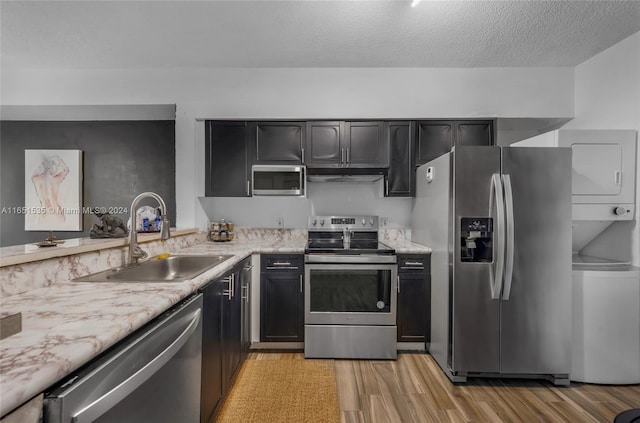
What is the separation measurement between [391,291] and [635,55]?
9.08 feet

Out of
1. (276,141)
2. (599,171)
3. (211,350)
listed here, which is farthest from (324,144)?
(599,171)

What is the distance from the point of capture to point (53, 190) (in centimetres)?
382

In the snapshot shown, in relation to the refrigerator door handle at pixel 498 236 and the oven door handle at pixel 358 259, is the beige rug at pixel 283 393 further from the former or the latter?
the refrigerator door handle at pixel 498 236

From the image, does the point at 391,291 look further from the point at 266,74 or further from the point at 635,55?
the point at 635,55

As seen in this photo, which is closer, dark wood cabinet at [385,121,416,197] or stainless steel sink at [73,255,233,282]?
stainless steel sink at [73,255,233,282]

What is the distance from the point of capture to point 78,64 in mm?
3006

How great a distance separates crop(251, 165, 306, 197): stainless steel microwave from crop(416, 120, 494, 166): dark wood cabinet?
1.22 m

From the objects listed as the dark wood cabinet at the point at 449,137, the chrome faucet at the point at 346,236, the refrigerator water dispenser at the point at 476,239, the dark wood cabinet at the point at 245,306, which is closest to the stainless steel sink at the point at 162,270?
the dark wood cabinet at the point at 245,306

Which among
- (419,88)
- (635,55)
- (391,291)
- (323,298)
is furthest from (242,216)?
(635,55)

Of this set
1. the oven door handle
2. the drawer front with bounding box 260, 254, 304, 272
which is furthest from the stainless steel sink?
the oven door handle

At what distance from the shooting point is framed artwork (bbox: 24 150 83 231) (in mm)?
3797

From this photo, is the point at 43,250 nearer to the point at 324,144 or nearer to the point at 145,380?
the point at 145,380

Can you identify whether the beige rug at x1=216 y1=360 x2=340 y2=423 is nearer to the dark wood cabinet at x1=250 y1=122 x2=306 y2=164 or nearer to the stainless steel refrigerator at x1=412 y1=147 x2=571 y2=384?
the stainless steel refrigerator at x1=412 y1=147 x2=571 y2=384

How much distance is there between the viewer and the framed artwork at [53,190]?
3.80 m
